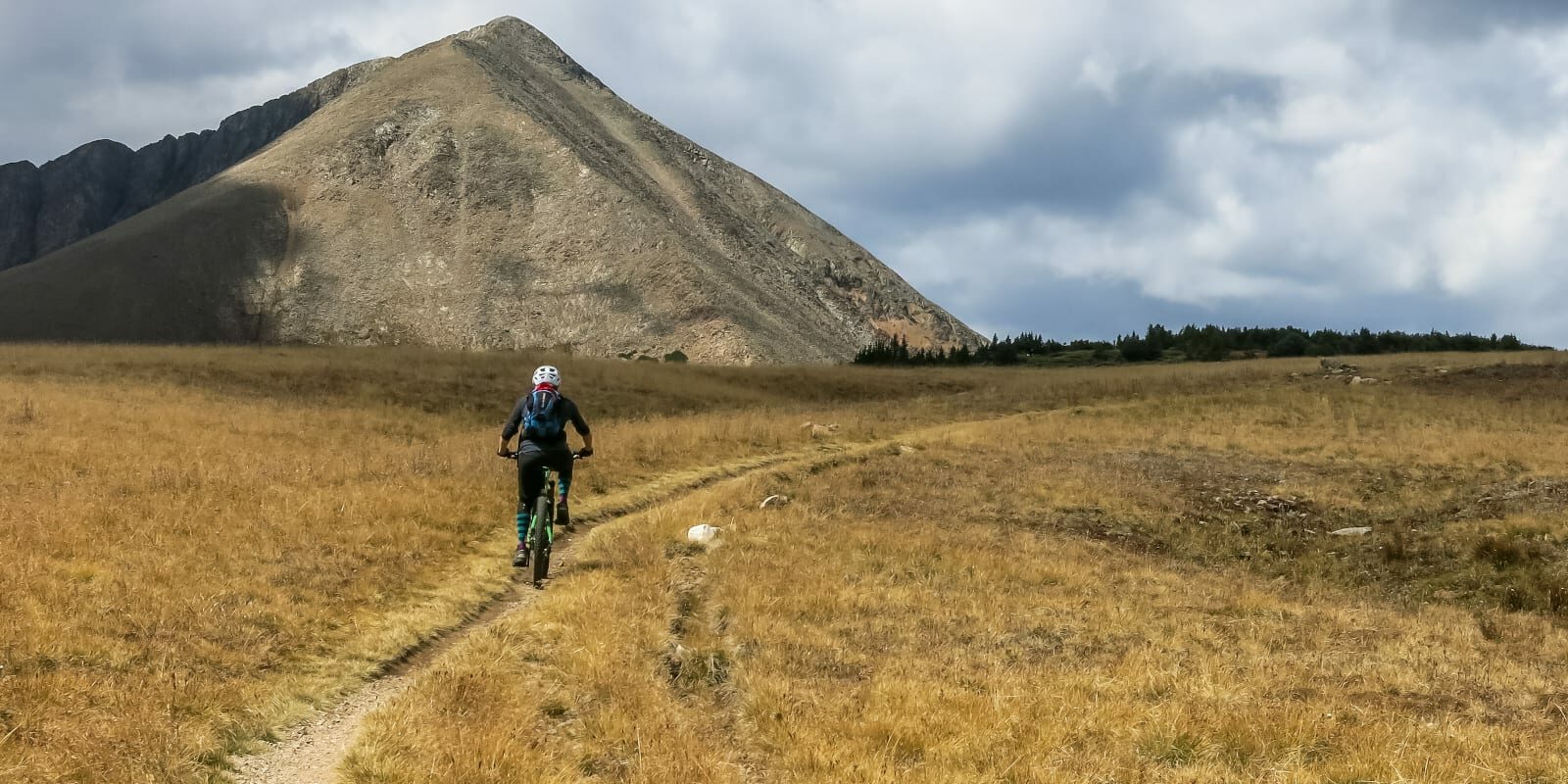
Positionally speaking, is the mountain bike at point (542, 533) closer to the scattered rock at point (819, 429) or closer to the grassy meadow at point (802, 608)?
the grassy meadow at point (802, 608)

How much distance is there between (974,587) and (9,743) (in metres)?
10.7

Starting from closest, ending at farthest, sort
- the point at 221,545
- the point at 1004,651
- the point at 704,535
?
the point at 1004,651
the point at 221,545
the point at 704,535

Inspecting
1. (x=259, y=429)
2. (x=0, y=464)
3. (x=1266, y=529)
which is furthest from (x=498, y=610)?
(x=259, y=429)

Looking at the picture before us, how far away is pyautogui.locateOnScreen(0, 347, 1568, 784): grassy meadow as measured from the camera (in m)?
7.39

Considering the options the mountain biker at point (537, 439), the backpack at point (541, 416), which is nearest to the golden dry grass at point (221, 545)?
→ the mountain biker at point (537, 439)

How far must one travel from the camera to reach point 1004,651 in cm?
1059

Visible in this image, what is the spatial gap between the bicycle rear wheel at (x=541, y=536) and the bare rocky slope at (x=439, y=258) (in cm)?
11032

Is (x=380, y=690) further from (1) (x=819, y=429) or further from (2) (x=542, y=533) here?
(1) (x=819, y=429)

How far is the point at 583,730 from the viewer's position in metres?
8.08

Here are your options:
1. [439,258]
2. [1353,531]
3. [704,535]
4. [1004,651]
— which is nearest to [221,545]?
[704,535]

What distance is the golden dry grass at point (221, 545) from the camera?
771 centimetres

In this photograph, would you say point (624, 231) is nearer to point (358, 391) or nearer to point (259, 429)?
point (358, 391)

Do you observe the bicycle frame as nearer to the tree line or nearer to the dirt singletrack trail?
the dirt singletrack trail

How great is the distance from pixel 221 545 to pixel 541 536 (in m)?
3.89
